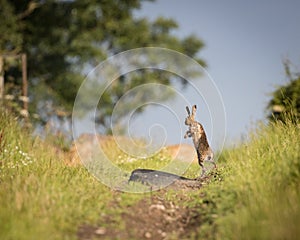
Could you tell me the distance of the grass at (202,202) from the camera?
165 inches

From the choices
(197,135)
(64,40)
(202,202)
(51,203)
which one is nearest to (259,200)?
(202,202)

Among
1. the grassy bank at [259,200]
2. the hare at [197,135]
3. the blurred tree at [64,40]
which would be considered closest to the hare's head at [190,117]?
the hare at [197,135]

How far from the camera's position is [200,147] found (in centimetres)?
632

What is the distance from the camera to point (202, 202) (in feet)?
17.2

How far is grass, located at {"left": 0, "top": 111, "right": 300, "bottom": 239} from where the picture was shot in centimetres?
419

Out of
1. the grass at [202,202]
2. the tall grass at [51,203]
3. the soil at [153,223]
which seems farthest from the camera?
the soil at [153,223]

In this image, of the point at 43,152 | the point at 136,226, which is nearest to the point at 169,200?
the point at 136,226

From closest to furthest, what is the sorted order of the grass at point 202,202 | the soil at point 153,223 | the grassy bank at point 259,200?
1. the grassy bank at point 259,200
2. the grass at point 202,202
3. the soil at point 153,223

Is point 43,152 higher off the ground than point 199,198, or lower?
higher

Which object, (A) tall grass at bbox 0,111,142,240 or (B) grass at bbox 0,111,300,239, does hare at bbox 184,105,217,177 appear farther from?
(A) tall grass at bbox 0,111,142,240

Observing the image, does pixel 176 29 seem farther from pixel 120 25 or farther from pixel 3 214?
pixel 3 214

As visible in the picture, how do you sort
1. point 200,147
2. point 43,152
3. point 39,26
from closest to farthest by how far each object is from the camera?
point 200,147 → point 43,152 → point 39,26

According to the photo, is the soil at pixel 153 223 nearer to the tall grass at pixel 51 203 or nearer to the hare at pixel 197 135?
the tall grass at pixel 51 203

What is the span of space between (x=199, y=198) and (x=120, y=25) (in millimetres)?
15316
